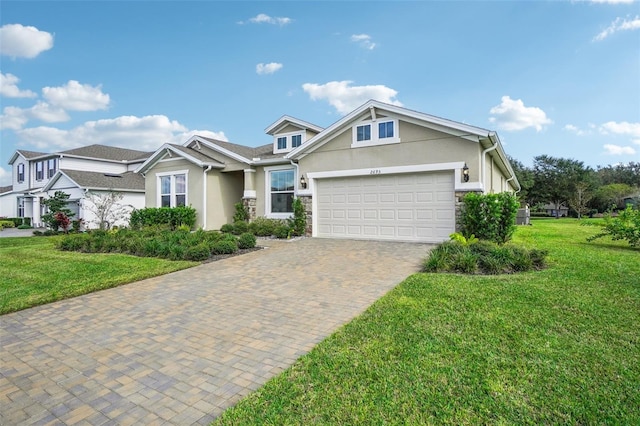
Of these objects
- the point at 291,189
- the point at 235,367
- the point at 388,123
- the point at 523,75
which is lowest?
the point at 235,367

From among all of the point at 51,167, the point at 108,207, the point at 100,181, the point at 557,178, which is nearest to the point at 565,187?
the point at 557,178

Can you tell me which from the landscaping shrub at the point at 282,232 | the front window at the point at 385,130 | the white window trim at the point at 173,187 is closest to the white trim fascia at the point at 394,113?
the front window at the point at 385,130

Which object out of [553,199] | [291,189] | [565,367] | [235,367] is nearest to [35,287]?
[235,367]

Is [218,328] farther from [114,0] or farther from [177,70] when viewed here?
[177,70]

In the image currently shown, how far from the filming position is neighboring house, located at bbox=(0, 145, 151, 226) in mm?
22969

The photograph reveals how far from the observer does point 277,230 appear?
552 inches

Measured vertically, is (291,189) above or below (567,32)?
below

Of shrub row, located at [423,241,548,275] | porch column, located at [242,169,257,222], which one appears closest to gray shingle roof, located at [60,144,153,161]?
porch column, located at [242,169,257,222]

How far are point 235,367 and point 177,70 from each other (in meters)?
14.8

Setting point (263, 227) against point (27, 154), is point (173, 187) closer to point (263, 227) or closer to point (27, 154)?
point (263, 227)

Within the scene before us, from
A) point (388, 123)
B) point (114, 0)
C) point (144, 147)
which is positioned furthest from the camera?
point (144, 147)

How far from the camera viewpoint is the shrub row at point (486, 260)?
24.0ft

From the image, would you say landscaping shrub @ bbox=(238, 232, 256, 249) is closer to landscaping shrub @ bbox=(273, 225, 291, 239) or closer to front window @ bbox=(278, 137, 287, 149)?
landscaping shrub @ bbox=(273, 225, 291, 239)

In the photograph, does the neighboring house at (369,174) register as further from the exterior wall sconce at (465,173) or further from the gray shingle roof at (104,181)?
the gray shingle roof at (104,181)
